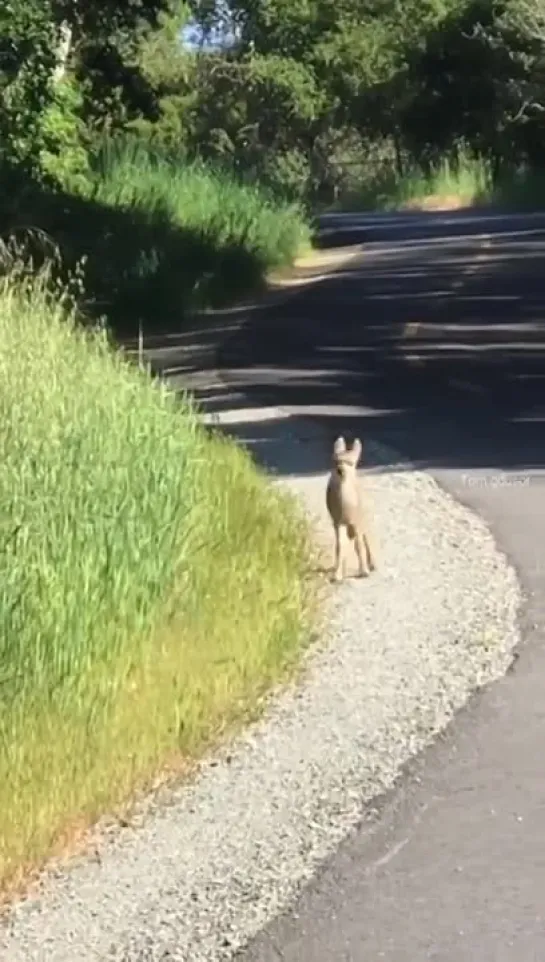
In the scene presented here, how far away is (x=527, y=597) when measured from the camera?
10.6 metres

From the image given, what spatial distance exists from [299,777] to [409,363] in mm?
14296

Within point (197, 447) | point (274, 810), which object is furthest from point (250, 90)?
point (274, 810)

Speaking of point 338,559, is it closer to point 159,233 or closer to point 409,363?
point 409,363

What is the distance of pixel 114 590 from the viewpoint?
366 inches

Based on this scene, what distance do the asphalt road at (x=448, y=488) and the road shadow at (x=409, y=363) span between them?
4 centimetres

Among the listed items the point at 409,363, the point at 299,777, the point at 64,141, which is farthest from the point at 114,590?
the point at 64,141

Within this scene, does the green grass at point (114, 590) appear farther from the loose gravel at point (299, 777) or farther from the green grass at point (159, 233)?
the green grass at point (159, 233)

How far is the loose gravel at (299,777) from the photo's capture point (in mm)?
6406

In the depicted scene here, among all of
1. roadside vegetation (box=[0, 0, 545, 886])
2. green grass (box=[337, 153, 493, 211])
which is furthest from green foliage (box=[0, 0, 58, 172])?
green grass (box=[337, 153, 493, 211])

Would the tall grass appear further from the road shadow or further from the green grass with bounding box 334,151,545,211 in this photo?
the green grass with bounding box 334,151,545,211

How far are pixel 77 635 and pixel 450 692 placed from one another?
1432 millimetres

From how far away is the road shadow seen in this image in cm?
1650

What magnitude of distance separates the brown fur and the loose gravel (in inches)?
4.9

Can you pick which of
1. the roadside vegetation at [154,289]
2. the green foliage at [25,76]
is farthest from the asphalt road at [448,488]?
the green foliage at [25,76]
